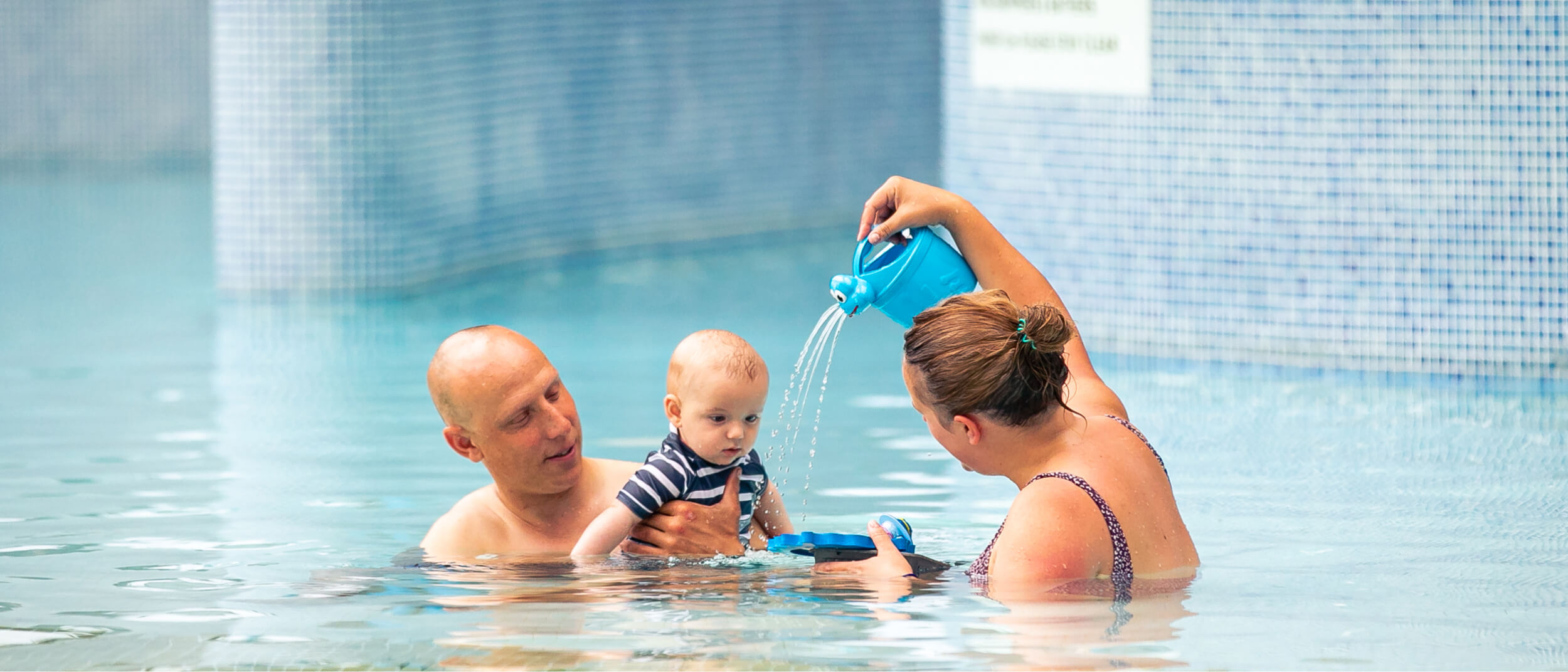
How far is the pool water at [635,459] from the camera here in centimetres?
399

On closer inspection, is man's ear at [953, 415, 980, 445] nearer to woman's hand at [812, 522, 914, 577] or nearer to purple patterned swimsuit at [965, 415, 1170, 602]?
purple patterned swimsuit at [965, 415, 1170, 602]

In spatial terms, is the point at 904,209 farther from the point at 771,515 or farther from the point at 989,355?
the point at 771,515

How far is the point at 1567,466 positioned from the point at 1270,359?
232 cm

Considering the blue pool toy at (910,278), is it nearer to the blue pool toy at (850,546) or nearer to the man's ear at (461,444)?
the blue pool toy at (850,546)

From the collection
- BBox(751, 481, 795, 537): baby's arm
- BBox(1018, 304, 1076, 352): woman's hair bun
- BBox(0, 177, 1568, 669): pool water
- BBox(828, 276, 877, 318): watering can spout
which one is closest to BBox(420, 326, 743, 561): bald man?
BBox(0, 177, 1568, 669): pool water

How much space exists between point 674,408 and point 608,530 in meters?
0.32

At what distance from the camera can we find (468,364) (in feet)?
14.3

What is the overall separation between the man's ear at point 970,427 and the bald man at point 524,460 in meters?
0.86

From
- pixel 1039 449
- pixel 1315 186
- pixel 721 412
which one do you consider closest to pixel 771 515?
pixel 721 412

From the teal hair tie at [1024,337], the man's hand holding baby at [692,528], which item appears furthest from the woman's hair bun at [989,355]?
the man's hand holding baby at [692,528]

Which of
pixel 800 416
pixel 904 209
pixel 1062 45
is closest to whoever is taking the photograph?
pixel 904 209

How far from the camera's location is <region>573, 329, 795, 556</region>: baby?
422cm

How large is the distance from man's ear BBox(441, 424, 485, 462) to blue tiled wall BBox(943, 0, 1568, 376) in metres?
5.00

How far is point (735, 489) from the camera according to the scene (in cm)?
449
